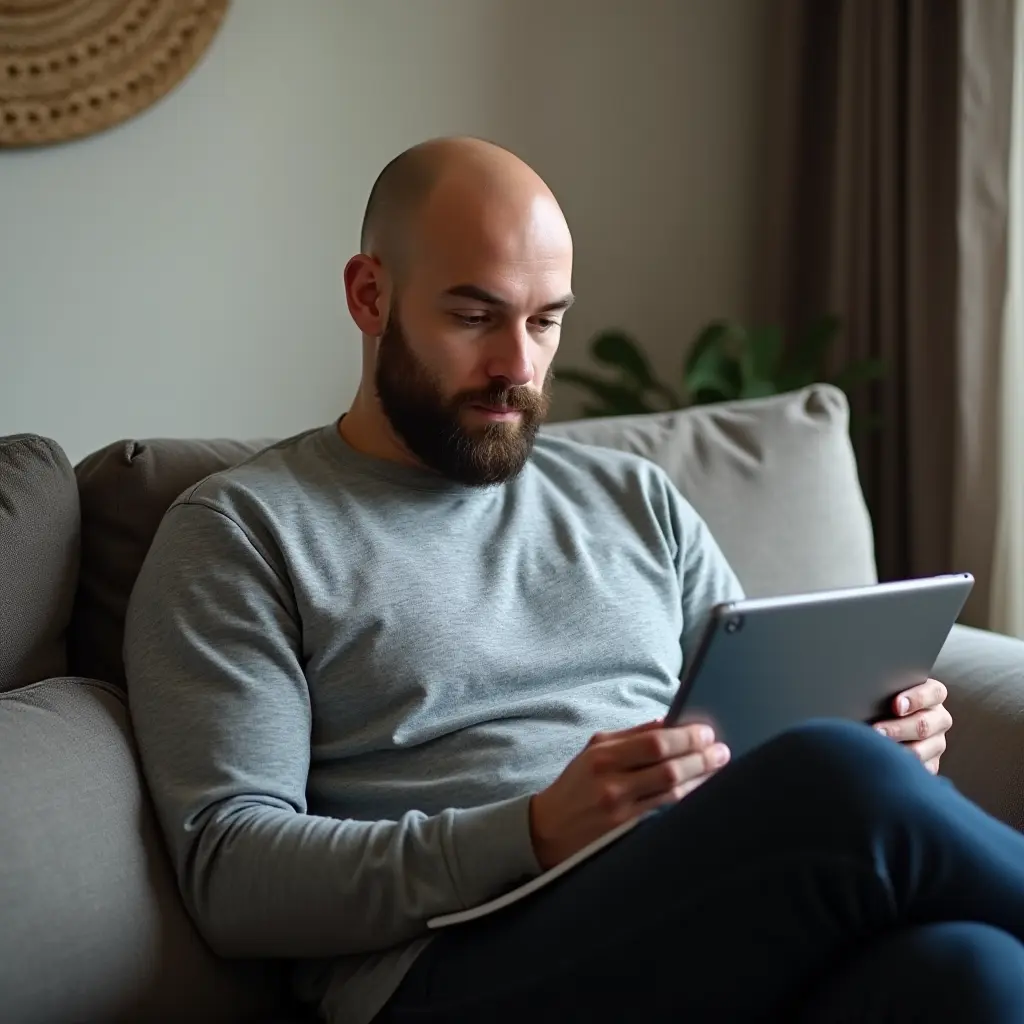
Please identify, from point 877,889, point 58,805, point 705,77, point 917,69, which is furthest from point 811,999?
point 705,77

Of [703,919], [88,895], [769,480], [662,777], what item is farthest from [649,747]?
[769,480]

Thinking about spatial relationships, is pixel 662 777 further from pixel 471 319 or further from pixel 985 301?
pixel 985 301

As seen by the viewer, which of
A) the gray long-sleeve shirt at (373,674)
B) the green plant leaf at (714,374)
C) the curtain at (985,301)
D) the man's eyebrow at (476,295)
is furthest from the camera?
the green plant leaf at (714,374)

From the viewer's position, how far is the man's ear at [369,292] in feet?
4.71

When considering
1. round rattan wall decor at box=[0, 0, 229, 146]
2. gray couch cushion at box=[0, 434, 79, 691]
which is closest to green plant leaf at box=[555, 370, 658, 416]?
round rattan wall decor at box=[0, 0, 229, 146]

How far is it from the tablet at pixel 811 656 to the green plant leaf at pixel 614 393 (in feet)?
4.02

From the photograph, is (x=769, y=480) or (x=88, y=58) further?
(x=88, y=58)

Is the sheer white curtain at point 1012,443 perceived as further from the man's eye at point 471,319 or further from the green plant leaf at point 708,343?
A: the man's eye at point 471,319

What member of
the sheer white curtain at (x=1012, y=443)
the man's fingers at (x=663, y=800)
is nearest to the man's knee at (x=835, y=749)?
the man's fingers at (x=663, y=800)

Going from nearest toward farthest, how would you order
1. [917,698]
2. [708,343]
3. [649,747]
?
[649,747] < [917,698] < [708,343]

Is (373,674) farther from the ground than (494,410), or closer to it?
closer to it

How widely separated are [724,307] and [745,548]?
1.15 metres

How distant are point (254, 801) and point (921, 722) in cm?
60

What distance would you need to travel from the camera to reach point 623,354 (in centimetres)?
236
